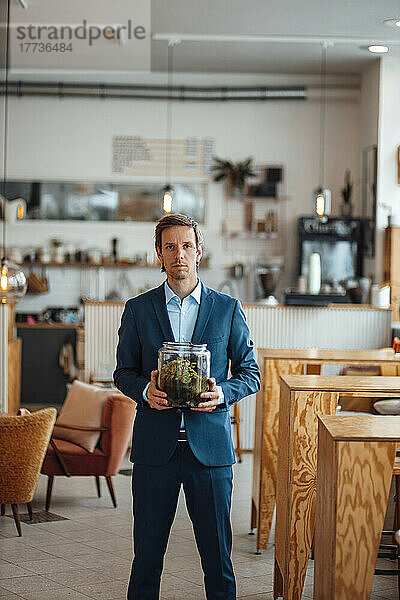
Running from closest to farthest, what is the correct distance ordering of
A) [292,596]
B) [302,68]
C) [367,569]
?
[367,569]
[292,596]
[302,68]

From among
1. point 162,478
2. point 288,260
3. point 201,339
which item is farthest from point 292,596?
point 288,260

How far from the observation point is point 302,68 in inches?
390

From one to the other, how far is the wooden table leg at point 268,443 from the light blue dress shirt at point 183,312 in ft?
4.82

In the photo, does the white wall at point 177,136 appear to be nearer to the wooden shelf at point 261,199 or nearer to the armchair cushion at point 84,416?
the wooden shelf at point 261,199

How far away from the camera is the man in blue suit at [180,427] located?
3055 mm

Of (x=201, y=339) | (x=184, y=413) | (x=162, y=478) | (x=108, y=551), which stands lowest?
(x=108, y=551)

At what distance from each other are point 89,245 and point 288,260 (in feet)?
8.24

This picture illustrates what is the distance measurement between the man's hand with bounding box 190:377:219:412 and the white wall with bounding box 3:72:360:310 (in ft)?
24.7

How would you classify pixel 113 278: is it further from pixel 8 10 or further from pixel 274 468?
pixel 274 468

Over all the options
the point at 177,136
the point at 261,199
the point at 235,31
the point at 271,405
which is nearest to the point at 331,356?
the point at 271,405

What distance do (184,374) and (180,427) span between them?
32cm

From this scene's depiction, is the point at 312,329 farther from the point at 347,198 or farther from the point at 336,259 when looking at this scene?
the point at 347,198

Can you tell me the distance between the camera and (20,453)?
4.91 metres

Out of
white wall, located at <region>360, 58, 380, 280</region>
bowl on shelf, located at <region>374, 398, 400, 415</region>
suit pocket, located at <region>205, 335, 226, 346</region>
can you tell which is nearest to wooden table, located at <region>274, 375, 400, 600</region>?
suit pocket, located at <region>205, 335, 226, 346</region>
